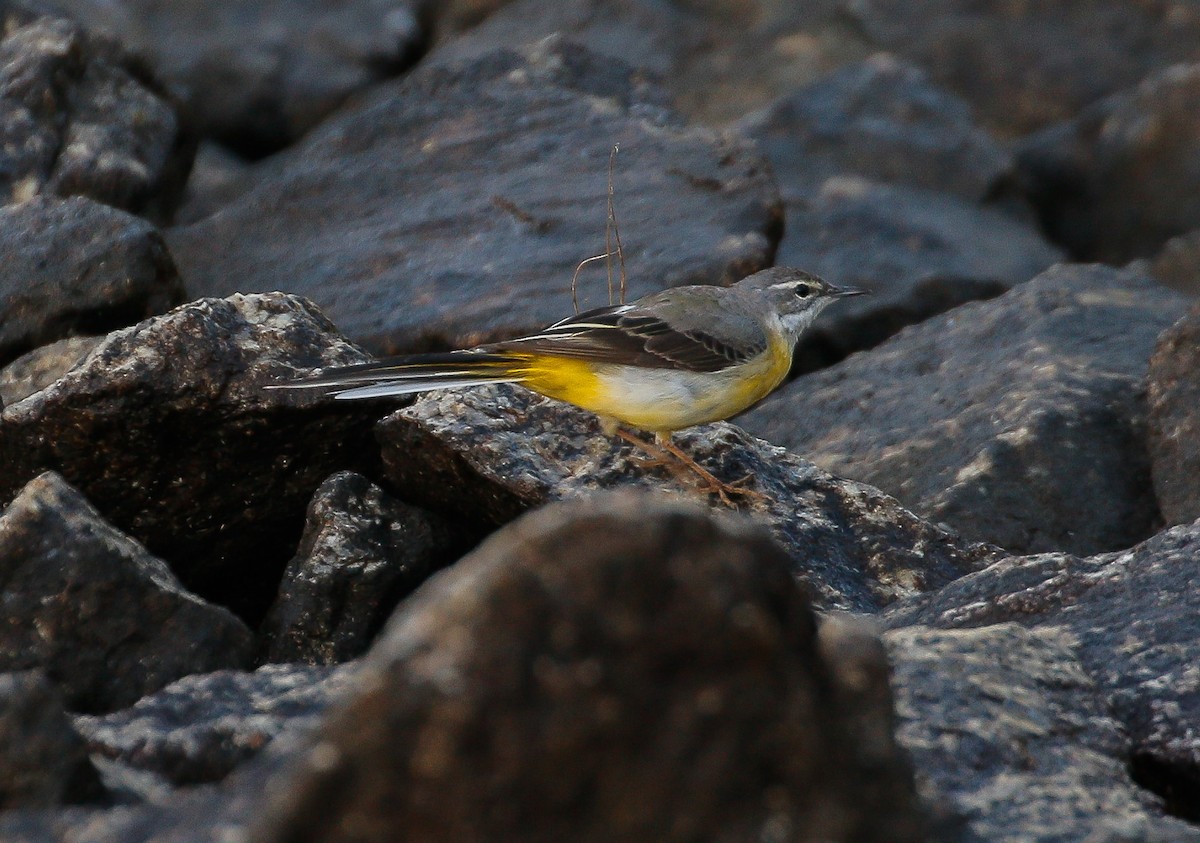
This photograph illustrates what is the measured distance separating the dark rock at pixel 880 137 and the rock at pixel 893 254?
0.18 metres

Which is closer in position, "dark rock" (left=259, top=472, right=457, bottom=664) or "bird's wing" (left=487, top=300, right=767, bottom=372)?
"dark rock" (left=259, top=472, right=457, bottom=664)

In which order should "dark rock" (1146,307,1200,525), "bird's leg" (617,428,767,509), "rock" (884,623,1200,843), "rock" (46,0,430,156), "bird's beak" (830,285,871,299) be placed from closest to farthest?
"rock" (884,623,1200,843) → "bird's leg" (617,428,767,509) → "dark rock" (1146,307,1200,525) → "bird's beak" (830,285,871,299) → "rock" (46,0,430,156)

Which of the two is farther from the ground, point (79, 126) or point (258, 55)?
point (79, 126)

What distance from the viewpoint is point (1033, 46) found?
12781 mm

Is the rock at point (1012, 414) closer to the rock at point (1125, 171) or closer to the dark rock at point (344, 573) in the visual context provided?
the dark rock at point (344, 573)

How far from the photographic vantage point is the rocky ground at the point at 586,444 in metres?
2.71

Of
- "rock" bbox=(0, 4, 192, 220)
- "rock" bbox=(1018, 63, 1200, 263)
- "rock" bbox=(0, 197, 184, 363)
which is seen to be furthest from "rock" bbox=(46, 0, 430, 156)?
"rock" bbox=(1018, 63, 1200, 263)

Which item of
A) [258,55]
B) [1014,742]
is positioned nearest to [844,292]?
[1014,742]

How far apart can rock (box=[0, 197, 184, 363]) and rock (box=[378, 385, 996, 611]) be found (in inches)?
78.3

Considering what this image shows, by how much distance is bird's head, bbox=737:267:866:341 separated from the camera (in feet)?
24.8

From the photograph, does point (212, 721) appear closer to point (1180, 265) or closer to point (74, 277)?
point (74, 277)

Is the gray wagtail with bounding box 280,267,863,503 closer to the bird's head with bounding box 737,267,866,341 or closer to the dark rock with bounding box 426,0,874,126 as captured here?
the bird's head with bounding box 737,267,866,341

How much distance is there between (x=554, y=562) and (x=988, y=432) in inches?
185

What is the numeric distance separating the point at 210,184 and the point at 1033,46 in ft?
21.9
